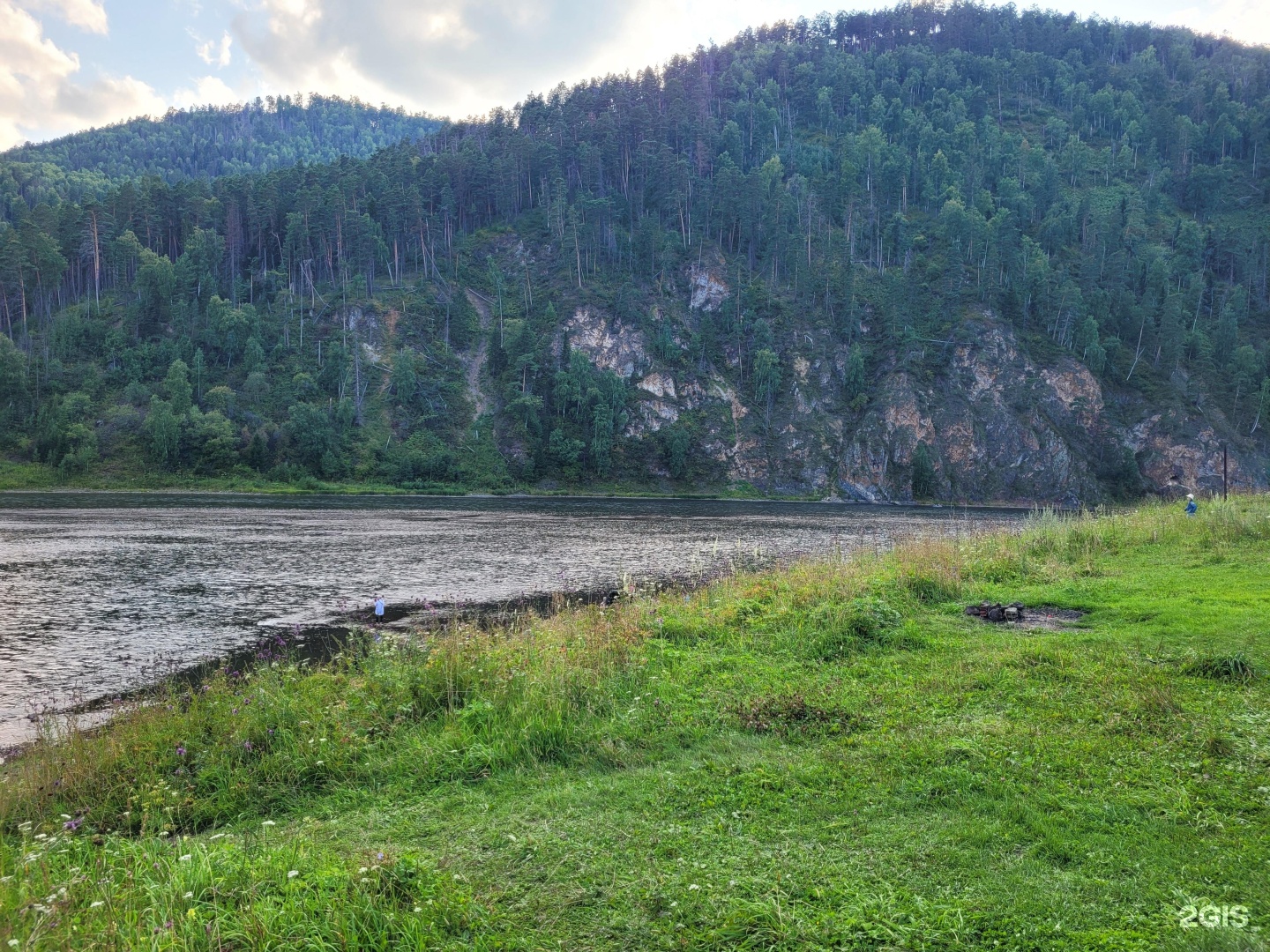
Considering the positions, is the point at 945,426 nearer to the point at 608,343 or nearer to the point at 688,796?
Answer: the point at 608,343

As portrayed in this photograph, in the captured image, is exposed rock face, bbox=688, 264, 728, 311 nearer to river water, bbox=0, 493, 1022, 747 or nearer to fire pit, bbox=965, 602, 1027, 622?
river water, bbox=0, 493, 1022, 747

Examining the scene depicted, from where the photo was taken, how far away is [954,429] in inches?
4577

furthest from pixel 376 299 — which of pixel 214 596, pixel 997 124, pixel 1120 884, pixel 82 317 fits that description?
pixel 997 124

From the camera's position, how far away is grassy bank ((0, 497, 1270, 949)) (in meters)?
5.27

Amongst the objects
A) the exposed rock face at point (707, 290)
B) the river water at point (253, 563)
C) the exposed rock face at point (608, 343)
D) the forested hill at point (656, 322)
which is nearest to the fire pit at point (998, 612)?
the river water at point (253, 563)

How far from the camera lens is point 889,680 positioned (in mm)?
11227

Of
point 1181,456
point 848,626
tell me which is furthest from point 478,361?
point 848,626

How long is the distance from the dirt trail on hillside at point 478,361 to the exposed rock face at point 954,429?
21.6 meters

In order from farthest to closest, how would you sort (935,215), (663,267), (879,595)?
1. (935,215)
2. (663,267)
3. (879,595)

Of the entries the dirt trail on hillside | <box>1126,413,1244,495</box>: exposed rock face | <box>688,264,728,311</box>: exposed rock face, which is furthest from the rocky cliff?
the dirt trail on hillside

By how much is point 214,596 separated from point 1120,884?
2837cm

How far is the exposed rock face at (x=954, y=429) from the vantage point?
110250 mm

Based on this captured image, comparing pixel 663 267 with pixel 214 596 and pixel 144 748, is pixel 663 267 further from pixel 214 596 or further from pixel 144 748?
pixel 144 748

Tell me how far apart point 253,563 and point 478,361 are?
101 meters
